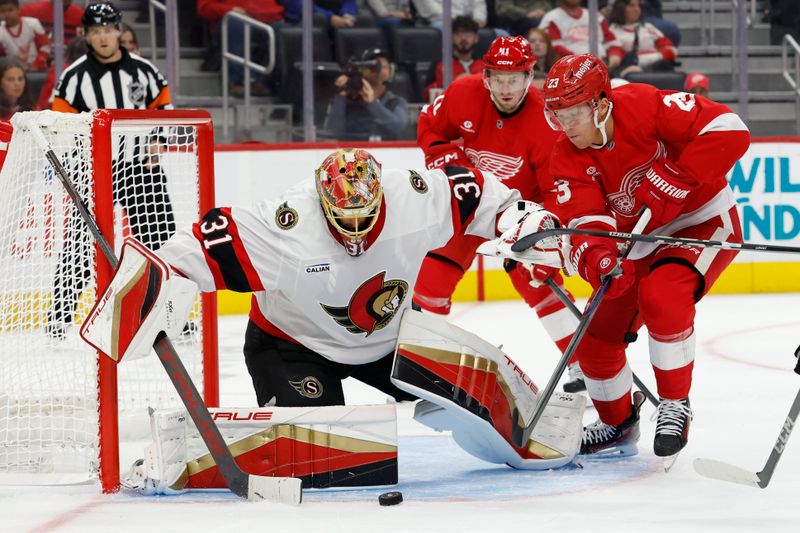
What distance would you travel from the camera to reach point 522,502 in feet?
9.14

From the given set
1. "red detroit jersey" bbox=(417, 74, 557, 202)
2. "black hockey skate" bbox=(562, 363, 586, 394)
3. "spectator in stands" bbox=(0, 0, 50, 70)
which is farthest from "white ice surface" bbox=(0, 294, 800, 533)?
"spectator in stands" bbox=(0, 0, 50, 70)

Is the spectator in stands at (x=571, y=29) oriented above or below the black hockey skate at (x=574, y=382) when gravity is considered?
above

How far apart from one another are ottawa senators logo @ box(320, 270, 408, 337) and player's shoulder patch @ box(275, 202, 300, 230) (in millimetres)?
211

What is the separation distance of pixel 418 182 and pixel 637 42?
12.7 ft

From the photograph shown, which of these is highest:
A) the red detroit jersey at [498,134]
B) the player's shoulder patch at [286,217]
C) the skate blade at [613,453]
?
the red detroit jersey at [498,134]

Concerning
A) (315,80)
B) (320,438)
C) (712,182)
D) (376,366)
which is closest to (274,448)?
(320,438)

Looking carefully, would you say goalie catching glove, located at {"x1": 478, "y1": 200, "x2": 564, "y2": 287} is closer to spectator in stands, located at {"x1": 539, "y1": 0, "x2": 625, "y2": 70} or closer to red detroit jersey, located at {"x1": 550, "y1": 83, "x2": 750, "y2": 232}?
red detroit jersey, located at {"x1": 550, "y1": 83, "x2": 750, "y2": 232}

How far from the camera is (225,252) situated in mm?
2859

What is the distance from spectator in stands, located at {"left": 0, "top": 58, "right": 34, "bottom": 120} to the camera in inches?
232

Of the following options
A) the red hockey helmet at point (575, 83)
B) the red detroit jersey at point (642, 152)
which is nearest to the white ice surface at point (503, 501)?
the red detroit jersey at point (642, 152)

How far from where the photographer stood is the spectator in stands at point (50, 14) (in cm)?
595

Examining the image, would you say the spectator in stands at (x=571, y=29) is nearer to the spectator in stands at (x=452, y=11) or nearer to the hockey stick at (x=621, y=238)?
the spectator in stands at (x=452, y=11)

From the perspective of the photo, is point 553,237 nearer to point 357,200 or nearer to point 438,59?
point 357,200

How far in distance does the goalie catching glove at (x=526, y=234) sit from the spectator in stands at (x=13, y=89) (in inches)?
136
